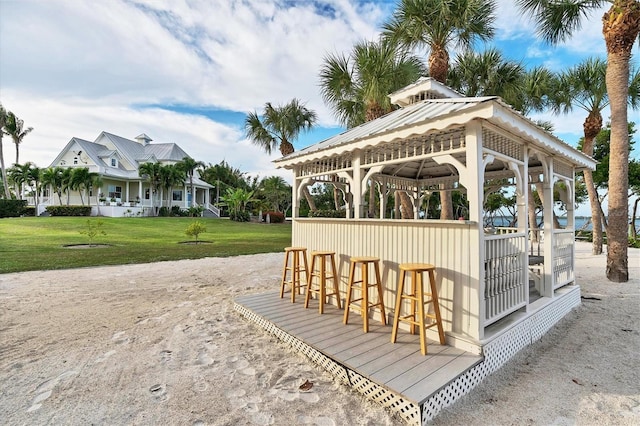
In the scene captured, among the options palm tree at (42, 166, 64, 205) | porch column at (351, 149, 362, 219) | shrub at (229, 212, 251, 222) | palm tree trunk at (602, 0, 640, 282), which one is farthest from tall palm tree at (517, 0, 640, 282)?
palm tree at (42, 166, 64, 205)

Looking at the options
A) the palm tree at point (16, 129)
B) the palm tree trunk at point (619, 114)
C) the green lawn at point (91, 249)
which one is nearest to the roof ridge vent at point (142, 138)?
the palm tree at point (16, 129)

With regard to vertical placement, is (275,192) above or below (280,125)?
below

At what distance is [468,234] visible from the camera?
3244mm

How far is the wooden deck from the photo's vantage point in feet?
8.58

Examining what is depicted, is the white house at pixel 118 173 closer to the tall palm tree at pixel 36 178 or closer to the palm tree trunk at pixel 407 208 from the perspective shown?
the tall palm tree at pixel 36 178

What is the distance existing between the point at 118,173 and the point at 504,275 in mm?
33256

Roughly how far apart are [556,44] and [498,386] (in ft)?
33.0

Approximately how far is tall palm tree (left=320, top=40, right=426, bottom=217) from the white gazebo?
161 inches

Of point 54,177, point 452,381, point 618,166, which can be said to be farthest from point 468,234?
point 54,177

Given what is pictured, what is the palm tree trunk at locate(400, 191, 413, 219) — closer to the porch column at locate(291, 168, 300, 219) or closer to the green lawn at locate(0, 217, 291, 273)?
the porch column at locate(291, 168, 300, 219)

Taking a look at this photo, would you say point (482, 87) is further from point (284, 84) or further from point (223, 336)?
point (223, 336)

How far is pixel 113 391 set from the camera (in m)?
2.77

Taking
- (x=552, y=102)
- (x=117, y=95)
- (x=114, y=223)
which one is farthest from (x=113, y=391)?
(x=114, y=223)

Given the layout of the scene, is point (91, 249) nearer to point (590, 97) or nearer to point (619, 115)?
point (619, 115)
